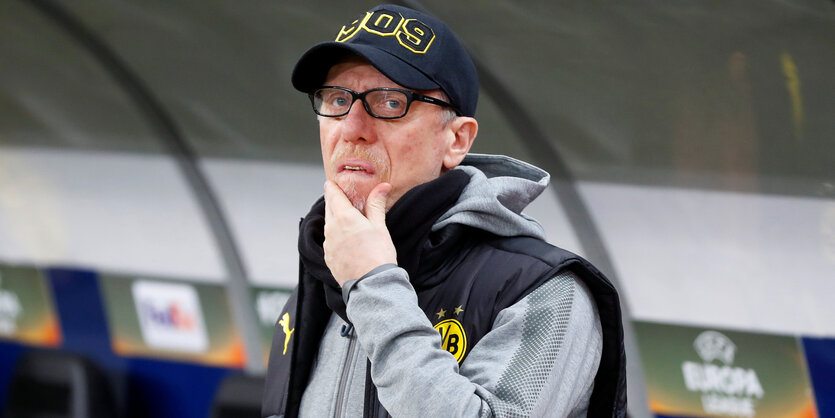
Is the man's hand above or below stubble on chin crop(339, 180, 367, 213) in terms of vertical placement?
below

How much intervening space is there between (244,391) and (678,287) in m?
2.55

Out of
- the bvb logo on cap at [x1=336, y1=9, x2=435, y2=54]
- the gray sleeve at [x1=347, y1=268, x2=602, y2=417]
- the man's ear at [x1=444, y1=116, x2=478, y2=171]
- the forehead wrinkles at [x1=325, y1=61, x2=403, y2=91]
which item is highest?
the bvb logo on cap at [x1=336, y1=9, x2=435, y2=54]

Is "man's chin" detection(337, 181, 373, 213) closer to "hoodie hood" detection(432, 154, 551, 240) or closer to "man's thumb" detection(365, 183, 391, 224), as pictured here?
"man's thumb" detection(365, 183, 391, 224)

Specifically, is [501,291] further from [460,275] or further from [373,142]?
[373,142]

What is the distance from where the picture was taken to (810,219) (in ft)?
14.7

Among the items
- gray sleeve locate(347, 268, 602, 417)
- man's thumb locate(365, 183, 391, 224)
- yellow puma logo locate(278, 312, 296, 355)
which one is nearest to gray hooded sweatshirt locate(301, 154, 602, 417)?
gray sleeve locate(347, 268, 602, 417)

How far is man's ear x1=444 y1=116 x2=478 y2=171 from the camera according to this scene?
1961 mm

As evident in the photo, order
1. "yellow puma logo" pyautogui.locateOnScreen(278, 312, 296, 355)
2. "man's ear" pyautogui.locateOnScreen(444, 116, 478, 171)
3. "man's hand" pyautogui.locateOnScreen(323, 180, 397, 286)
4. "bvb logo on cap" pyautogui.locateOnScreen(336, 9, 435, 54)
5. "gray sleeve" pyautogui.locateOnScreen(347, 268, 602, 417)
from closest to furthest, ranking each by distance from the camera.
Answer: "gray sleeve" pyautogui.locateOnScreen(347, 268, 602, 417)
"man's hand" pyautogui.locateOnScreen(323, 180, 397, 286)
"bvb logo on cap" pyautogui.locateOnScreen(336, 9, 435, 54)
"man's ear" pyautogui.locateOnScreen(444, 116, 478, 171)
"yellow puma logo" pyautogui.locateOnScreen(278, 312, 296, 355)

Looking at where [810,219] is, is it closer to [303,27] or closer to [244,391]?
[303,27]

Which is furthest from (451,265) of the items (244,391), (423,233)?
(244,391)

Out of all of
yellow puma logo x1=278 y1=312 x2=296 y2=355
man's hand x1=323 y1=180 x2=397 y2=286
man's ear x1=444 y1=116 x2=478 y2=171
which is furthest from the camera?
yellow puma logo x1=278 y1=312 x2=296 y2=355

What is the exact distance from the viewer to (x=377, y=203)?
6.09 feet

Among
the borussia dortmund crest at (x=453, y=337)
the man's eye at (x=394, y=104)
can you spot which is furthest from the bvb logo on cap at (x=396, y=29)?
the borussia dortmund crest at (x=453, y=337)

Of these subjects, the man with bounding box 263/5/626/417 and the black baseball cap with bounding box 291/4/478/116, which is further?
the black baseball cap with bounding box 291/4/478/116
